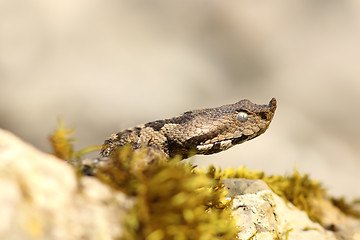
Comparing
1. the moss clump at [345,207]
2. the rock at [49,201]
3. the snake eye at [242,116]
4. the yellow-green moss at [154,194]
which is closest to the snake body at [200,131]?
the snake eye at [242,116]

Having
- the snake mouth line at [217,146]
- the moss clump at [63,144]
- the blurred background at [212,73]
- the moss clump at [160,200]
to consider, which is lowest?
the moss clump at [160,200]

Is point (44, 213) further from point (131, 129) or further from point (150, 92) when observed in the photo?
point (150, 92)

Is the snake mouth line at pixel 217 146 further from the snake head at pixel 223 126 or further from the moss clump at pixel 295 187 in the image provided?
the moss clump at pixel 295 187

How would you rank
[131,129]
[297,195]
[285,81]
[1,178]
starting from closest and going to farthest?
[1,178]
[131,129]
[297,195]
[285,81]

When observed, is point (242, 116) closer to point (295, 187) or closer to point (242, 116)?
point (242, 116)

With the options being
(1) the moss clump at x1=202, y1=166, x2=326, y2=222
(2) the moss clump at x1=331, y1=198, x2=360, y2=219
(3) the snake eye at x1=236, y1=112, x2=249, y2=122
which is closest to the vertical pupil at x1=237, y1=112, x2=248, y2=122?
(3) the snake eye at x1=236, y1=112, x2=249, y2=122

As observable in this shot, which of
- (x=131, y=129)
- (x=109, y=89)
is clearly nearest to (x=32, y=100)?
(x=109, y=89)
